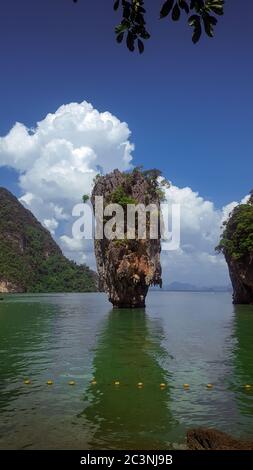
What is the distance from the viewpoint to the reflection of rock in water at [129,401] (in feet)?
28.9

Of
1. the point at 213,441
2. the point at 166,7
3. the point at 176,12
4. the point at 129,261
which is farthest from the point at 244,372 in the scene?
the point at 129,261

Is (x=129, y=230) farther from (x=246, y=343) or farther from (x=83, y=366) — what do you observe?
(x=83, y=366)

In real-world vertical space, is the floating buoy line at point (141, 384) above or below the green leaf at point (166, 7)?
below

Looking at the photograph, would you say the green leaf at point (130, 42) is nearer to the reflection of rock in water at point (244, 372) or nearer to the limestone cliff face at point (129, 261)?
the reflection of rock in water at point (244, 372)

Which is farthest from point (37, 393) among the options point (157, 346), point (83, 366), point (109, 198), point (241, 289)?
point (241, 289)

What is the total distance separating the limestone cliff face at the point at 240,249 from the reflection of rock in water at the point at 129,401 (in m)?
43.6

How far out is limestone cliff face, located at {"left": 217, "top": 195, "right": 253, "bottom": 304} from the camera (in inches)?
2436

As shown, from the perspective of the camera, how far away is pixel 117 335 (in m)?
28.1

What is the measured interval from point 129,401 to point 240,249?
178 ft

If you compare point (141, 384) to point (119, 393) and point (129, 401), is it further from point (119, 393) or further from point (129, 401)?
point (129, 401)

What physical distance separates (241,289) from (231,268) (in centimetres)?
399

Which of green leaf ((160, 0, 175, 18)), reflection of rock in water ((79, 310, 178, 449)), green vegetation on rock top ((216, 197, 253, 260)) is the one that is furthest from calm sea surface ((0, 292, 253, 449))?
green vegetation on rock top ((216, 197, 253, 260))

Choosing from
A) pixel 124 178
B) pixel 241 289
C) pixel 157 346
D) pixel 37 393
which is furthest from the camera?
pixel 241 289

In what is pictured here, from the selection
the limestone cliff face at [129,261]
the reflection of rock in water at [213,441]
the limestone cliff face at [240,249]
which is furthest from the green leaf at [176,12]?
the limestone cliff face at [240,249]
